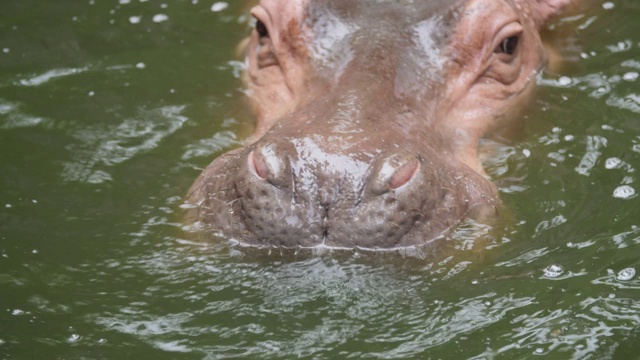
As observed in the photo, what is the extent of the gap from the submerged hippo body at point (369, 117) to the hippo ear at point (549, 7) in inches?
5.5

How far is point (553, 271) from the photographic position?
4738 millimetres

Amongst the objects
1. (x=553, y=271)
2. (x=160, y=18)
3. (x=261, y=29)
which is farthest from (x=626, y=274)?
A: (x=160, y=18)

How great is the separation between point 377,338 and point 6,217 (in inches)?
82.8

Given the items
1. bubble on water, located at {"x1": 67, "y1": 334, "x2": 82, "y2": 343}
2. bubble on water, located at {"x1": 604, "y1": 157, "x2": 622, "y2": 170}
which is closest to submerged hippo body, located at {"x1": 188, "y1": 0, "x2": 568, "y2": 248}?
bubble on water, located at {"x1": 604, "y1": 157, "x2": 622, "y2": 170}

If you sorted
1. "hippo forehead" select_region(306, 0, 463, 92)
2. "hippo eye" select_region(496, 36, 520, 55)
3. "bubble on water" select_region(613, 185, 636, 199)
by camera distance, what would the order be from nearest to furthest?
"bubble on water" select_region(613, 185, 636, 199)
"hippo forehead" select_region(306, 0, 463, 92)
"hippo eye" select_region(496, 36, 520, 55)

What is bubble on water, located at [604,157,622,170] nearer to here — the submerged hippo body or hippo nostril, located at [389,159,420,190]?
the submerged hippo body

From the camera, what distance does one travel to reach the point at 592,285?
4625 millimetres

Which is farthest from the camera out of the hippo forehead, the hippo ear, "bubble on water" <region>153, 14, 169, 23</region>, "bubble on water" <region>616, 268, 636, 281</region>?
"bubble on water" <region>153, 14, 169, 23</region>

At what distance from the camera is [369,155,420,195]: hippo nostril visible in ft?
14.7

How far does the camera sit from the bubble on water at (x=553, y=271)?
15.5ft

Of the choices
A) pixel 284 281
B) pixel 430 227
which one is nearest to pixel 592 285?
pixel 430 227

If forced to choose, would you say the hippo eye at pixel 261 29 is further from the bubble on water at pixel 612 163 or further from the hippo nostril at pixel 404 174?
the bubble on water at pixel 612 163

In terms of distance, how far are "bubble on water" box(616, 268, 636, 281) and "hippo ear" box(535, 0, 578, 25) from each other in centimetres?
254

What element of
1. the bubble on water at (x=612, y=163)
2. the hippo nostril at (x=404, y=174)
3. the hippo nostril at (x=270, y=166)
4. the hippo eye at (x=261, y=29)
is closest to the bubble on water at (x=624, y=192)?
the bubble on water at (x=612, y=163)
